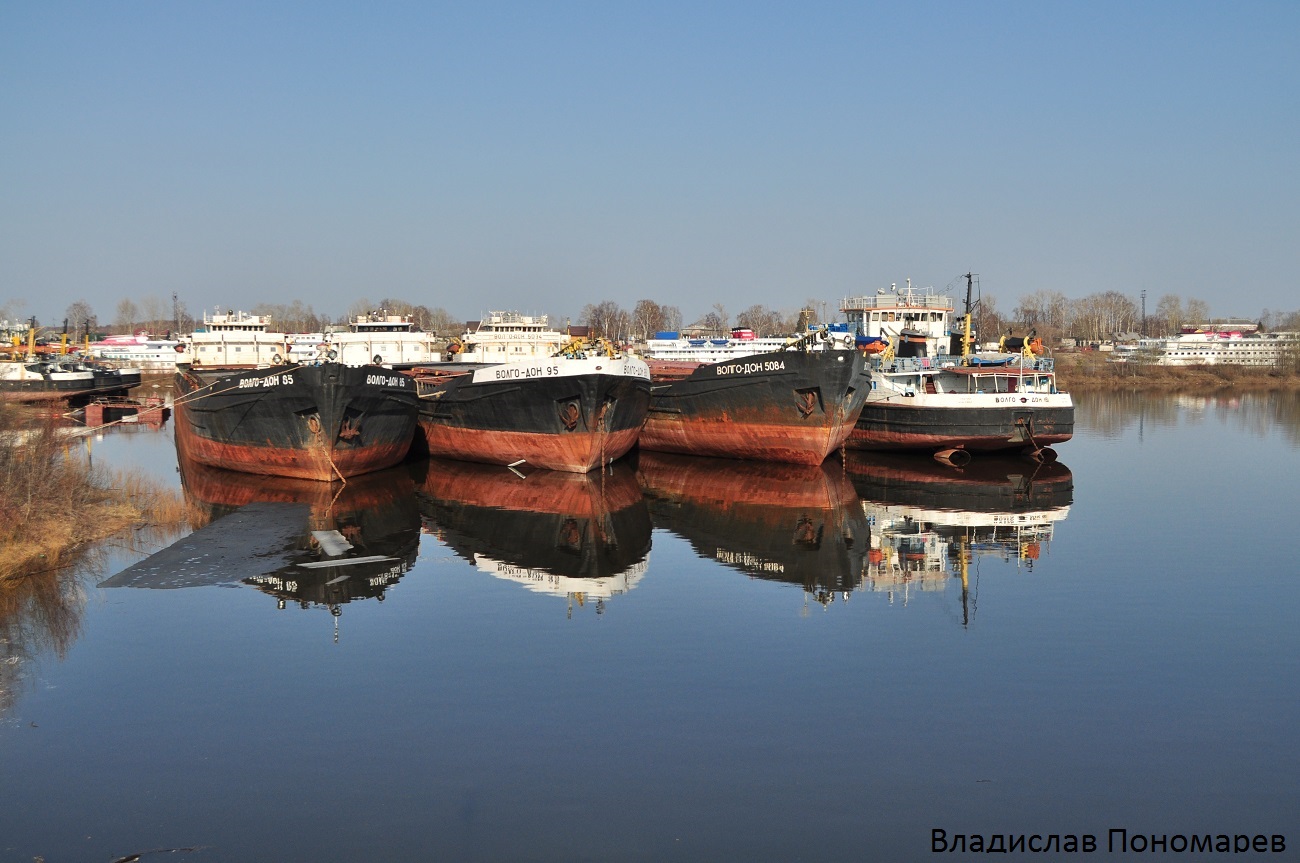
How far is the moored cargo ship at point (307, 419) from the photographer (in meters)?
29.8

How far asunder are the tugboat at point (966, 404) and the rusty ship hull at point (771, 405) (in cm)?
299

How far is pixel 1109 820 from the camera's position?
34.1 ft

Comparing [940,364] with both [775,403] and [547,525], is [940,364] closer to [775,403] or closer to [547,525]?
[775,403]

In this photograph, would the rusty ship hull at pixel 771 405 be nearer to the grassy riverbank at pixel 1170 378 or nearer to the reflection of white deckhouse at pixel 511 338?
the reflection of white deckhouse at pixel 511 338

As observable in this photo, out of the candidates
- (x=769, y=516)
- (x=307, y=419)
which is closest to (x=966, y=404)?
(x=769, y=516)

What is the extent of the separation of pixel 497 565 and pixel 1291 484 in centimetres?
2690

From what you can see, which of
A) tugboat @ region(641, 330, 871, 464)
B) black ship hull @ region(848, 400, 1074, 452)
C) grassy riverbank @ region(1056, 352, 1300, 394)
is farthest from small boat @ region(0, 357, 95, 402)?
grassy riverbank @ region(1056, 352, 1300, 394)

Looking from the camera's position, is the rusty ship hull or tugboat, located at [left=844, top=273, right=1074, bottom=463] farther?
tugboat, located at [left=844, top=273, right=1074, bottom=463]

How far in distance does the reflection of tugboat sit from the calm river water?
0.47ft

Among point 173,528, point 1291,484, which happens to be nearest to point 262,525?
point 173,528

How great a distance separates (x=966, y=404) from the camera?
119 feet

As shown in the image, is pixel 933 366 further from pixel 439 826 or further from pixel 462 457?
pixel 439 826

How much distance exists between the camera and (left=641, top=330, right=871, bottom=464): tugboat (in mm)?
33250

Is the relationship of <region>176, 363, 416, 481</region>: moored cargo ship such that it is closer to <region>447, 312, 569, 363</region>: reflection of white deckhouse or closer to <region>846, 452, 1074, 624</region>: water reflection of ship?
<region>447, 312, 569, 363</region>: reflection of white deckhouse
